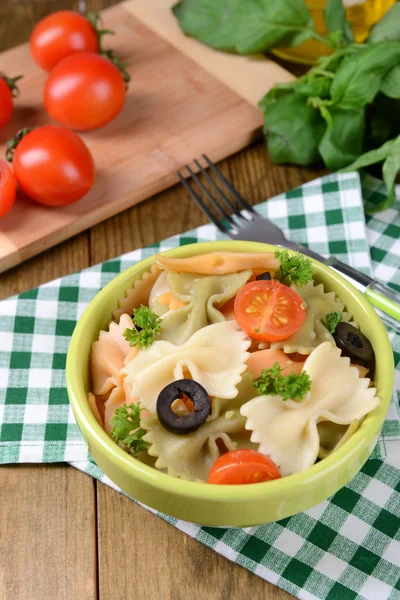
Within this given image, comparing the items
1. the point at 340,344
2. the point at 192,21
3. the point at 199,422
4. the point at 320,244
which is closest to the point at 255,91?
the point at 192,21

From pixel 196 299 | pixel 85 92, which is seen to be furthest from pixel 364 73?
pixel 196 299

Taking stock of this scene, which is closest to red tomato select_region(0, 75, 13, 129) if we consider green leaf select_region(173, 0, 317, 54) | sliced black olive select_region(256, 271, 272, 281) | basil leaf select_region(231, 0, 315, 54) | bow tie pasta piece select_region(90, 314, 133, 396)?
green leaf select_region(173, 0, 317, 54)

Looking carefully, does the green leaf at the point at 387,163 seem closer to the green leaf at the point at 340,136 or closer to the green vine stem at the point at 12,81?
the green leaf at the point at 340,136

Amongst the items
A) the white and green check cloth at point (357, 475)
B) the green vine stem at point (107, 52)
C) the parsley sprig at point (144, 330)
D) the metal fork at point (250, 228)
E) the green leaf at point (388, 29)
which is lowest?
the white and green check cloth at point (357, 475)

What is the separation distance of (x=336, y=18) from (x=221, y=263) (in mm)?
1401

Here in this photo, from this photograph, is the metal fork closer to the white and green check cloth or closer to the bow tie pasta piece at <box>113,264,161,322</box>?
the white and green check cloth

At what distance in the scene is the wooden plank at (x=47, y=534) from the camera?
161cm

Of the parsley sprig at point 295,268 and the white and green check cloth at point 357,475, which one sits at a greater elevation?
the parsley sprig at point 295,268

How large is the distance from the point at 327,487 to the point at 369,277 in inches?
32.5

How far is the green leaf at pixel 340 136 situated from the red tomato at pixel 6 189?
41.4 inches

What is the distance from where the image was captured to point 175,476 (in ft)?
4.71

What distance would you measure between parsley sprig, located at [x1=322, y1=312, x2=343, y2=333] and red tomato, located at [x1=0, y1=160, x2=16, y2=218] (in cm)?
120

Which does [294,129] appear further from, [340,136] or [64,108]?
[64,108]

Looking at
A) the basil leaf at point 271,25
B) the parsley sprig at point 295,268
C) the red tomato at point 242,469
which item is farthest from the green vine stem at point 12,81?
the red tomato at point 242,469
